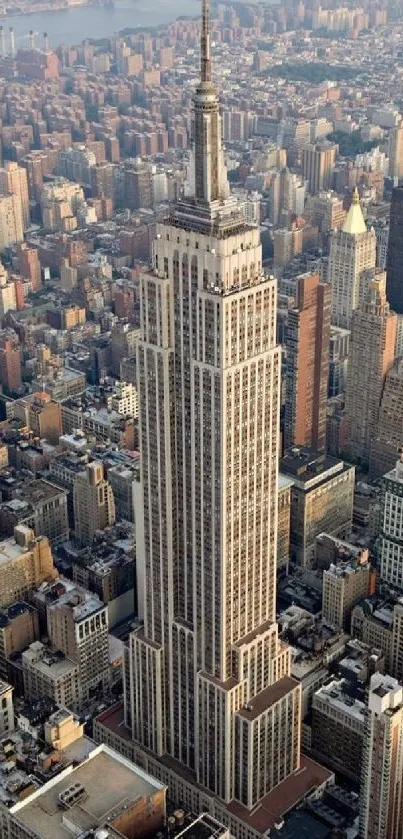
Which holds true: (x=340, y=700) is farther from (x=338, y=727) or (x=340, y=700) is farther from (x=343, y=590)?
(x=343, y=590)

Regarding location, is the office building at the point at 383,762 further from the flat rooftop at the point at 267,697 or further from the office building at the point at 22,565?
the office building at the point at 22,565

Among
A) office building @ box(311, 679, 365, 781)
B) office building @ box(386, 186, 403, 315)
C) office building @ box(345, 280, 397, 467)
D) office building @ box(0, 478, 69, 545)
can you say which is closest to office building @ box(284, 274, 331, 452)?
office building @ box(345, 280, 397, 467)

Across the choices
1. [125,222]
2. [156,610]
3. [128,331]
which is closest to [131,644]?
[156,610]

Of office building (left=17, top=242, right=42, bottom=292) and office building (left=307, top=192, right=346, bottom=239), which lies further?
office building (left=307, top=192, right=346, bottom=239)

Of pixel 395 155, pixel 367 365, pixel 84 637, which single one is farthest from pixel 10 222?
pixel 84 637

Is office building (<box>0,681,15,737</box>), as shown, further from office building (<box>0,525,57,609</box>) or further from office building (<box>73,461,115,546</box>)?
office building (<box>73,461,115,546</box>)

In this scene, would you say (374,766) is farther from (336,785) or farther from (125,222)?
(125,222)
